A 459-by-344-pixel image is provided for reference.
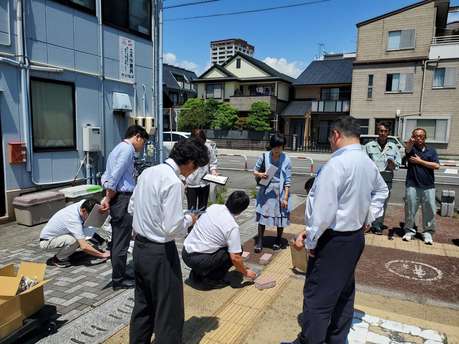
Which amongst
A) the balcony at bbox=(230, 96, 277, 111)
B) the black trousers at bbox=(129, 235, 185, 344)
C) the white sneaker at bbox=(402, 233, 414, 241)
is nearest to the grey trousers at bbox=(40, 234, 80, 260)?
the black trousers at bbox=(129, 235, 185, 344)

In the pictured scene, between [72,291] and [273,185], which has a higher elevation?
[273,185]

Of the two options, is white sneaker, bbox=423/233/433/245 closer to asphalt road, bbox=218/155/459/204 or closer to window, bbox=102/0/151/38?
asphalt road, bbox=218/155/459/204

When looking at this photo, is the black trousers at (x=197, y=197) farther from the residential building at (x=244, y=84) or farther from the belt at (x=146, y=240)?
the residential building at (x=244, y=84)

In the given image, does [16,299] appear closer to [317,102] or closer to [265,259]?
[265,259]

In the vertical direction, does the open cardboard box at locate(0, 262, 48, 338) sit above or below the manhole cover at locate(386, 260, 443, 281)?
above

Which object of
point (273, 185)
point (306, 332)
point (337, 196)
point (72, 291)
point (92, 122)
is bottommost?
point (72, 291)

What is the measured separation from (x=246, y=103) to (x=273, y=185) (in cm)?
2816

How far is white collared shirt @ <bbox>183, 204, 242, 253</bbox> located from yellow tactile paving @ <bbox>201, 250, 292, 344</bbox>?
528 mm

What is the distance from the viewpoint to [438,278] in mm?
4527

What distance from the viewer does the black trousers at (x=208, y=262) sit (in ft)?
13.0

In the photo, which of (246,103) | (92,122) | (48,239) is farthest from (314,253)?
(246,103)

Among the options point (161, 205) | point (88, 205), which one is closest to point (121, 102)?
point (88, 205)

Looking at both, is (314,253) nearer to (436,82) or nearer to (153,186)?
(153,186)

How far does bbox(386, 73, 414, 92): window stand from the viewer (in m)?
24.1
